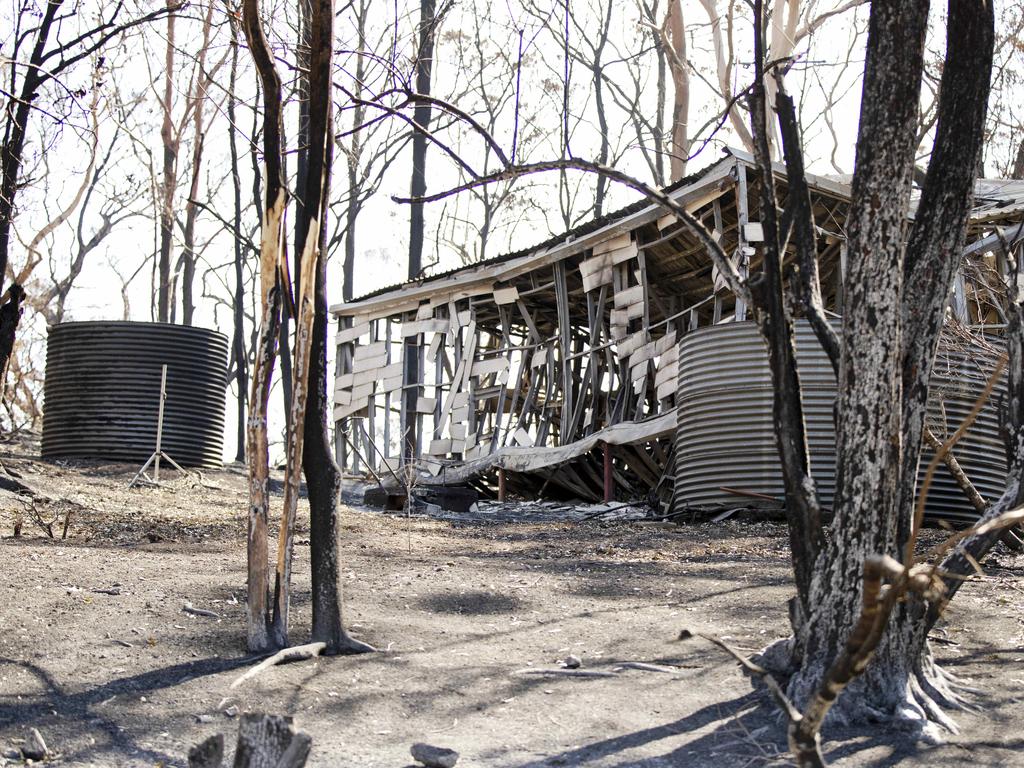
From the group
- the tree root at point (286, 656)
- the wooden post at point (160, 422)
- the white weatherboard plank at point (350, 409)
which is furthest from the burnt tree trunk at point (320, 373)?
the white weatherboard plank at point (350, 409)

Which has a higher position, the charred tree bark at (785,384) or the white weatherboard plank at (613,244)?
the white weatherboard plank at (613,244)

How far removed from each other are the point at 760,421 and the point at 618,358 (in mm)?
4543

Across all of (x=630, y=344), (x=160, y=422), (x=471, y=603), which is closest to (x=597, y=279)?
(x=630, y=344)

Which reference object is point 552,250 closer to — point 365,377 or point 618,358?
point 618,358

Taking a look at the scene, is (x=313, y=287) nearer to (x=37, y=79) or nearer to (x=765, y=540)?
(x=37, y=79)

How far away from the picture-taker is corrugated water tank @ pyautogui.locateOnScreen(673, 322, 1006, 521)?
11336 millimetres

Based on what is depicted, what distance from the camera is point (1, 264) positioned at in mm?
10117

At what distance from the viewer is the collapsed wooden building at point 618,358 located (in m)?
12.0

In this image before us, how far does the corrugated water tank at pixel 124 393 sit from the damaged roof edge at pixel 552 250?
134 inches

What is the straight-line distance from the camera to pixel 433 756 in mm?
4559

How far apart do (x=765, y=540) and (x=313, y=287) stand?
5.67 meters

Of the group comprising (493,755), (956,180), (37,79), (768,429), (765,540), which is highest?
(37,79)

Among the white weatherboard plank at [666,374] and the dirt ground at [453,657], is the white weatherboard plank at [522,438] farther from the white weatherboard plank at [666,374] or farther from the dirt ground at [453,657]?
the dirt ground at [453,657]

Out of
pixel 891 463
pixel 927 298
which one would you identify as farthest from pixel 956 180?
pixel 891 463
